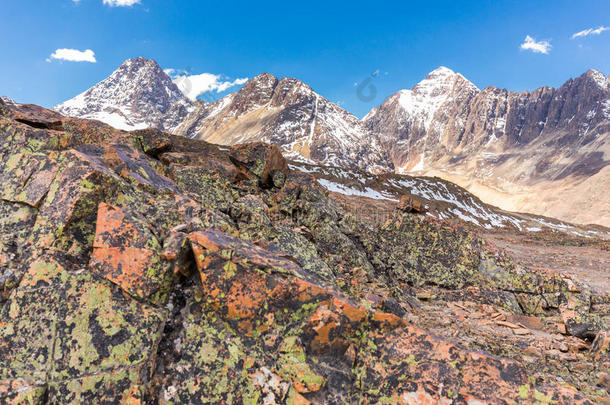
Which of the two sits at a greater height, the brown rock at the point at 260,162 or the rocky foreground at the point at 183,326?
the brown rock at the point at 260,162

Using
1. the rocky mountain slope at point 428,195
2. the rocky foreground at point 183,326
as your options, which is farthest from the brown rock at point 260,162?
the rocky mountain slope at point 428,195

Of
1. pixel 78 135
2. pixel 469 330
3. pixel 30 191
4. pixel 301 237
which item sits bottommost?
pixel 469 330

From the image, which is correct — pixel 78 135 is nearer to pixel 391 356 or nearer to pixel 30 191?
pixel 30 191

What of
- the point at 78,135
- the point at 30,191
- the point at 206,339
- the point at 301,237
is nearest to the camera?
the point at 206,339

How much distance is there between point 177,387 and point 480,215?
264 ft

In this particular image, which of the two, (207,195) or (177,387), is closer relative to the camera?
(177,387)

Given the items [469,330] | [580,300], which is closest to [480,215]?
[580,300]

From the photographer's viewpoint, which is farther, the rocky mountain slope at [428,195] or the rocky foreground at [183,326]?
the rocky mountain slope at [428,195]

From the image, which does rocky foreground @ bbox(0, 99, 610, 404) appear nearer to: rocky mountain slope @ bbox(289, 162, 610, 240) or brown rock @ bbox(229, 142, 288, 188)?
brown rock @ bbox(229, 142, 288, 188)

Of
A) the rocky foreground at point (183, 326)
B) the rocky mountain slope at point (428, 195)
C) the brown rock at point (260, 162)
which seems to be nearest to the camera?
the rocky foreground at point (183, 326)

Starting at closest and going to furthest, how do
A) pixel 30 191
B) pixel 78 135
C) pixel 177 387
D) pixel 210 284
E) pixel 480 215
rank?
pixel 177 387 < pixel 210 284 < pixel 30 191 < pixel 78 135 < pixel 480 215

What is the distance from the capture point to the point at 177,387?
4.20 metres

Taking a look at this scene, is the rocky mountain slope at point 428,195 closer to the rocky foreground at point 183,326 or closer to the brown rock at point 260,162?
the brown rock at point 260,162

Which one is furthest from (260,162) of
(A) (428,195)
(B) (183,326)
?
(A) (428,195)
